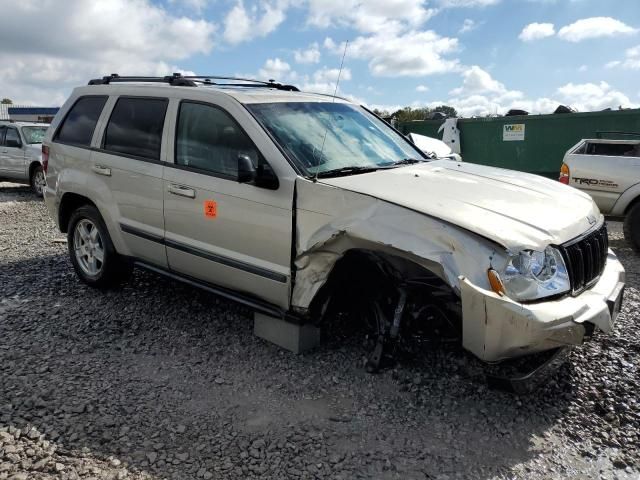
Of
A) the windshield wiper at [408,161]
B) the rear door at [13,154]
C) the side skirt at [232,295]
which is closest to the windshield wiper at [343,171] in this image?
the windshield wiper at [408,161]

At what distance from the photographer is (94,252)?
16.9ft

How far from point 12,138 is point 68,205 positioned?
377 inches

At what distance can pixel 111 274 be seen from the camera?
4988 mm

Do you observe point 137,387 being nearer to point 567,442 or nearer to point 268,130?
point 268,130

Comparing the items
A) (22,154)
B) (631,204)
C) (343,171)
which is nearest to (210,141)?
(343,171)

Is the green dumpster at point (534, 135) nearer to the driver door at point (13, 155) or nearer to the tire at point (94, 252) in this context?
the driver door at point (13, 155)

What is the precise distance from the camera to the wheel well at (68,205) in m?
5.18

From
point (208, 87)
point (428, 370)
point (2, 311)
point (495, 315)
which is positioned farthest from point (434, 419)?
point (2, 311)

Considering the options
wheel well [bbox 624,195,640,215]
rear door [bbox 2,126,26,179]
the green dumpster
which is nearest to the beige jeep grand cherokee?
wheel well [bbox 624,195,640,215]

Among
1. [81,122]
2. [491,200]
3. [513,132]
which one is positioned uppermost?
[513,132]

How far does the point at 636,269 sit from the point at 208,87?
16.7 ft

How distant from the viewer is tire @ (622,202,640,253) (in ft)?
23.5

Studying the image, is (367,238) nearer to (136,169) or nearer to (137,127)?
(136,169)

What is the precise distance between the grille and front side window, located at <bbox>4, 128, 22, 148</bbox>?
13173mm
